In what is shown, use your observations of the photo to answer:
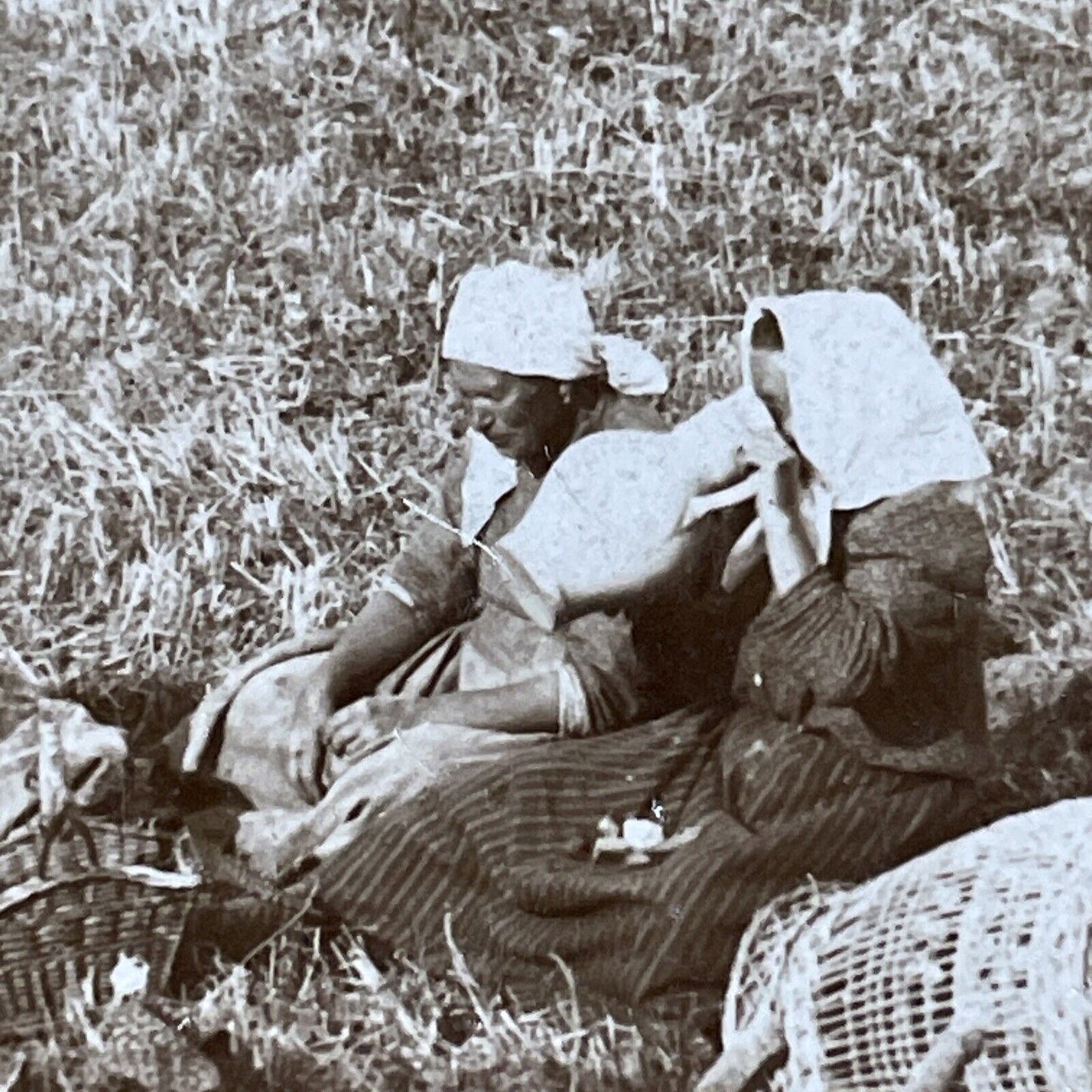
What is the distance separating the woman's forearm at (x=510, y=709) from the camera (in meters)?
4.04

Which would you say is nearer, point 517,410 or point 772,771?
point 772,771

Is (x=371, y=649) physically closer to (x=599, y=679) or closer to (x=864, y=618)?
(x=599, y=679)

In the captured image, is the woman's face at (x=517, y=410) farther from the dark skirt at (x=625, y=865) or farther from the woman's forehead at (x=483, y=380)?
the dark skirt at (x=625, y=865)

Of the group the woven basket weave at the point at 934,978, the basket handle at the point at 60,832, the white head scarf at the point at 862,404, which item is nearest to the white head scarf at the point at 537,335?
the white head scarf at the point at 862,404

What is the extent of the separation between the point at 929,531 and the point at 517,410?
0.90 metres

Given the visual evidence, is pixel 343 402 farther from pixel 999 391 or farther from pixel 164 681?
pixel 999 391

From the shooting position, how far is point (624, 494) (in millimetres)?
4066

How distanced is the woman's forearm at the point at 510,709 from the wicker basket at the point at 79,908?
0.64 meters

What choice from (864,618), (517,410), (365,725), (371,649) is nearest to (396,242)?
(517,410)

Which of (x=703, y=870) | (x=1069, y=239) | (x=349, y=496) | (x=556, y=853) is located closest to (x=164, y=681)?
(x=349, y=496)

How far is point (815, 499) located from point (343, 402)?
3.57 feet

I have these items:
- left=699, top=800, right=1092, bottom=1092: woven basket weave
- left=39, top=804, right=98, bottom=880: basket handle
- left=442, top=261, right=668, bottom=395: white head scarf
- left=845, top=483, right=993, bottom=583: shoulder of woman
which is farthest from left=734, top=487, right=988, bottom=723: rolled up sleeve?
left=39, top=804, right=98, bottom=880: basket handle

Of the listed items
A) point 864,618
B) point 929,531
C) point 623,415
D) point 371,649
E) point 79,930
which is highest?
point 623,415

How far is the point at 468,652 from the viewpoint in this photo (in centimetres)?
416
